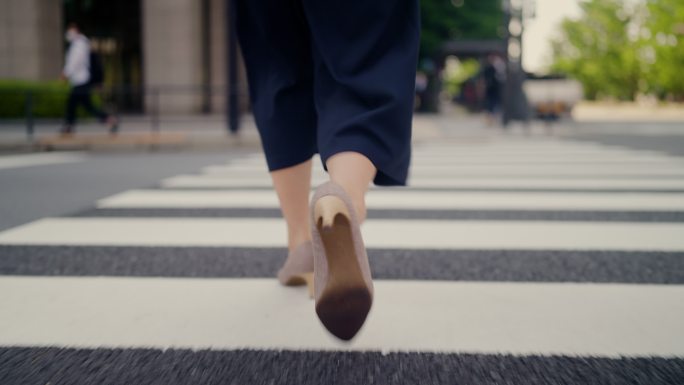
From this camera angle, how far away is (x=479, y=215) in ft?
13.3

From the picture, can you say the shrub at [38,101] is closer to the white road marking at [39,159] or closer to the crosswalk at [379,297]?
the white road marking at [39,159]

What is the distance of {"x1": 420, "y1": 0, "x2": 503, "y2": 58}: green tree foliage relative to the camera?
29.1 meters

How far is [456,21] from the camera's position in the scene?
3048cm

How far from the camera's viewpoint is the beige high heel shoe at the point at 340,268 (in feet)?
5.18

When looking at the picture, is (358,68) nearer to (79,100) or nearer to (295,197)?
(295,197)

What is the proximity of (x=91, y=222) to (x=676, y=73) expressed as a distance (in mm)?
44305

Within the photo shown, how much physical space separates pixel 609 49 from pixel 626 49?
7.60 feet

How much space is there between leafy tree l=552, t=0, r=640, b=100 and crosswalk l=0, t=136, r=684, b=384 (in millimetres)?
47036

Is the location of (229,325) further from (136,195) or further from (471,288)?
(136,195)

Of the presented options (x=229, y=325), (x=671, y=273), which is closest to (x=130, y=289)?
(x=229, y=325)

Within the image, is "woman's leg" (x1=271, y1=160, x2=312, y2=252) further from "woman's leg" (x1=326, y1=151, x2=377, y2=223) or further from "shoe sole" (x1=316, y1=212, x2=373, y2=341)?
"shoe sole" (x1=316, y1=212, x2=373, y2=341)

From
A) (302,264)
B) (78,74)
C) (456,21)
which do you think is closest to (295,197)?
(302,264)

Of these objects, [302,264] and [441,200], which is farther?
[441,200]

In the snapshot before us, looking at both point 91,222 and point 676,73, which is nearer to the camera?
point 91,222
